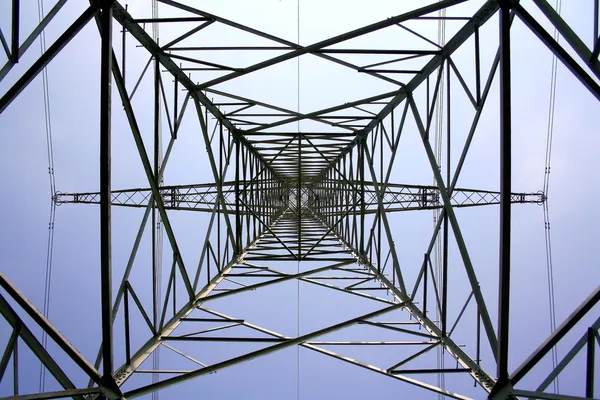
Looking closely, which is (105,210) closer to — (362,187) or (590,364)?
(590,364)

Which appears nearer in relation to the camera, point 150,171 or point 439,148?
point 150,171

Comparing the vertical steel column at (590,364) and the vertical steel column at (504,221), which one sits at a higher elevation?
the vertical steel column at (504,221)

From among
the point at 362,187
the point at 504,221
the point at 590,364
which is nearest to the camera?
the point at 590,364

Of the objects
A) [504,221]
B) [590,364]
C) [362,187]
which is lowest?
[590,364]

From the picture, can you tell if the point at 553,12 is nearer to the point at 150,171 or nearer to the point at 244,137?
the point at 150,171

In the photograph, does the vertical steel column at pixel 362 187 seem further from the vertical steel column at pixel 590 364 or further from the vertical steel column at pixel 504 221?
the vertical steel column at pixel 590 364

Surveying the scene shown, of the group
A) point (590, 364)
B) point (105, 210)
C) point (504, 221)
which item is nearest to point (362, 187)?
point (504, 221)

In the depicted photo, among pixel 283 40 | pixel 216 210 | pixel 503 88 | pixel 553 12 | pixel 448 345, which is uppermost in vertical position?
pixel 283 40

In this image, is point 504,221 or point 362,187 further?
point 362,187

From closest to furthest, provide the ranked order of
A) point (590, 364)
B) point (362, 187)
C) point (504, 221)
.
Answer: point (590, 364), point (504, 221), point (362, 187)

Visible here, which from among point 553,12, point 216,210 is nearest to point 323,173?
point 216,210

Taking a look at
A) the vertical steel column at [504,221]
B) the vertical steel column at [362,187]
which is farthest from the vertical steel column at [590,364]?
the vertical steel column at [362,187]
